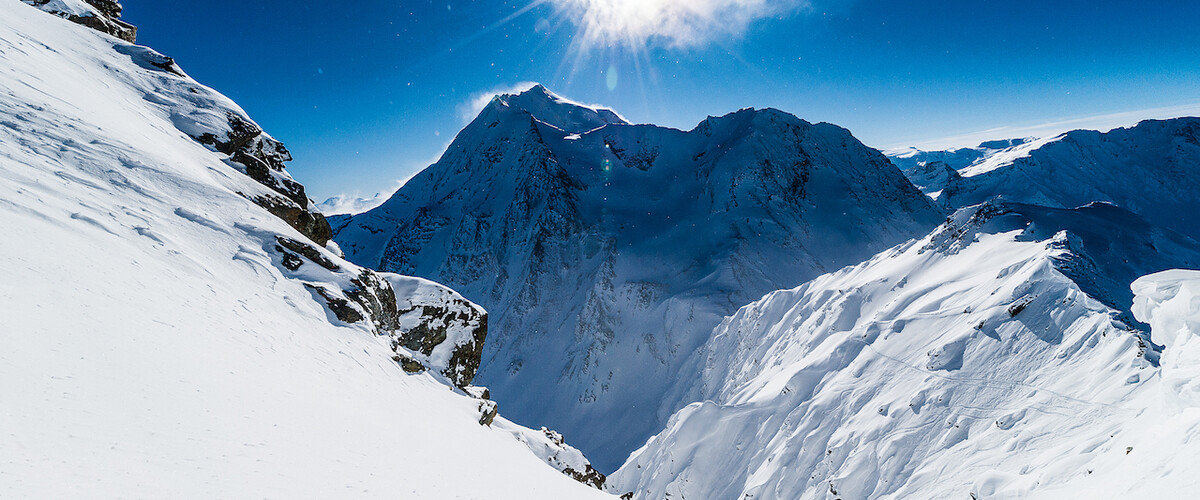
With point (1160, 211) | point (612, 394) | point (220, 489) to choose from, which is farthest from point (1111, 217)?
point (1160, 211)

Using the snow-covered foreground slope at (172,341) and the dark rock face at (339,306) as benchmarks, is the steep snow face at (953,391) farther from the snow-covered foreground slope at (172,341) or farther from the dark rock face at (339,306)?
the dark rock face at (339,306)

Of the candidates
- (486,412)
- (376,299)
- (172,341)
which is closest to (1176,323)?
(172,341)

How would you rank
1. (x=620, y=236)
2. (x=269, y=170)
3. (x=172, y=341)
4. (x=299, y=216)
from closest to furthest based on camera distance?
(x=172, y=341) < (x=299, y=216) < (x=269, y=170) < (x=620, y=236)

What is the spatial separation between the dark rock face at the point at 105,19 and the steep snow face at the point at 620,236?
158 feet

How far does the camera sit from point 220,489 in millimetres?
4750

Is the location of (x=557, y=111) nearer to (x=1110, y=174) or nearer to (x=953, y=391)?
(x=953, y=391)

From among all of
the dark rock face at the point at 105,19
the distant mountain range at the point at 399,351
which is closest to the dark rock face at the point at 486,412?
the distant mountain range at the point at 399,351

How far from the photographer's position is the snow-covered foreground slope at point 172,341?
4773mm

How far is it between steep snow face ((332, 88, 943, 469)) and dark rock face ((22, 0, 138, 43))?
48.2 metres

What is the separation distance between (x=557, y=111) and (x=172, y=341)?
12202cm

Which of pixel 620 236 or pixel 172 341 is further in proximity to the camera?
pixel 620 236

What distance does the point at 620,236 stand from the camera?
243 feet

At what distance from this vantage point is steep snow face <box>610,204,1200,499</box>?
10.2 metres

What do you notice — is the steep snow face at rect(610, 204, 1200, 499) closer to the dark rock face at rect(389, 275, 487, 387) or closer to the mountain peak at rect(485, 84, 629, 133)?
the dark rock face at rect(389, 275, 487, 387)
